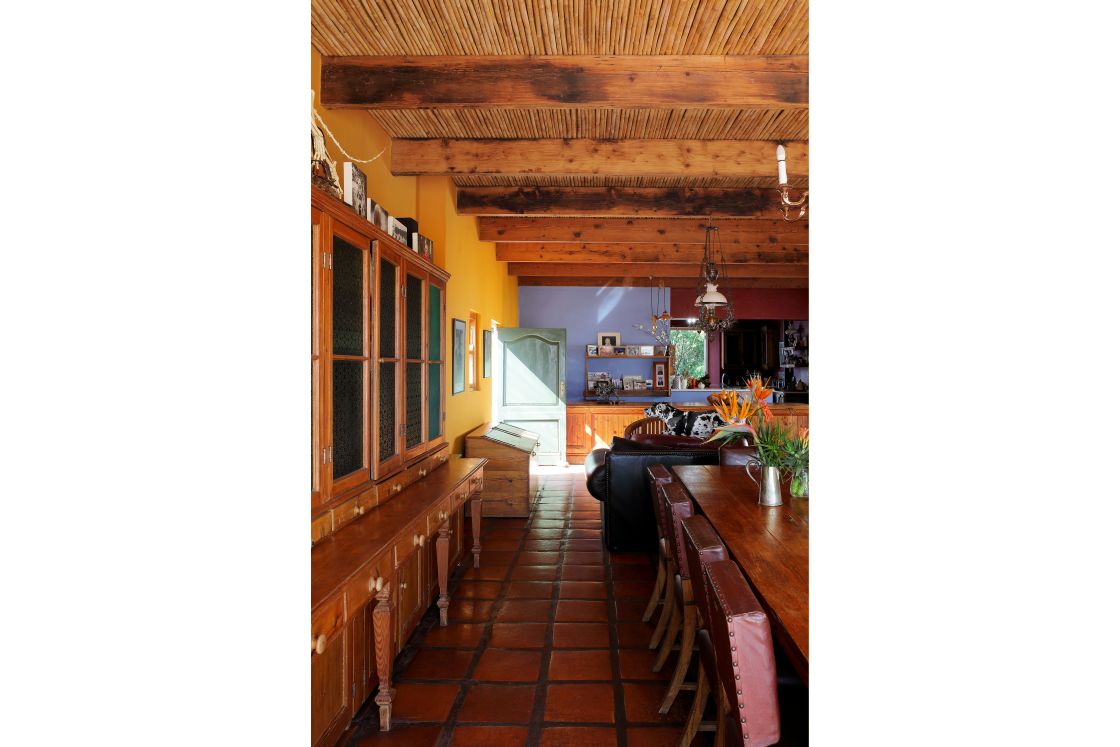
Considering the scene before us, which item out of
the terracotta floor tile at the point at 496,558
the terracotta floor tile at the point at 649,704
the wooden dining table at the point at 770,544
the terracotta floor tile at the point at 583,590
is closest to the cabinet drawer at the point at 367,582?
the terracotta floor tile at the point at 649,704

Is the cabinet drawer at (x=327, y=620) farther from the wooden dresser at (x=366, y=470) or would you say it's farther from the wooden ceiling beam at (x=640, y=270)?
the wooden ceiling beam at (x=640, y=270)

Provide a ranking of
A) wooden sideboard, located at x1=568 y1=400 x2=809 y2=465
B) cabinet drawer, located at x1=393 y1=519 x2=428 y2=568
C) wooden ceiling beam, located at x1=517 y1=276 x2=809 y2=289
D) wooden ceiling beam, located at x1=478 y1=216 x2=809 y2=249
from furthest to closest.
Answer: wooden ceiling beam, located at x1=517 y1=276 x2=809 y2=289 < wooden sideboard, located at x1=568 y1=400 x2=809 y2=465 < wooden ceiling beam, located at x1=478 y1=216 x2=809 y2=249 < cabinet drawer, located at x1=393 y1=519 x2=428 y2=568

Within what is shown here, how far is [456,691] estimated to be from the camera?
8.72ft

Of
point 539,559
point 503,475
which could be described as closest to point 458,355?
point 503,475

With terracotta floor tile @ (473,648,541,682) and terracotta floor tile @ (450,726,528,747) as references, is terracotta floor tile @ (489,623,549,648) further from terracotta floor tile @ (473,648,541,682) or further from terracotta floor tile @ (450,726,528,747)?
terracotta floor tile @ (450,726,528,747)

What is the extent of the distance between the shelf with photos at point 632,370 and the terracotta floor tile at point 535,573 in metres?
6.15

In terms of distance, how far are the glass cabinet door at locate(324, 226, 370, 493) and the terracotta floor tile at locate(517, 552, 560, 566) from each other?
6.90ft

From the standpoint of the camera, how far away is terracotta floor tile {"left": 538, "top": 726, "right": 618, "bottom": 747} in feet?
7.45

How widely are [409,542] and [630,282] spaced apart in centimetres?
840

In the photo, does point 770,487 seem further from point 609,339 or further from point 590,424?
point 609,339

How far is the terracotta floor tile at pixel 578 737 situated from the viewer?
2270 millimetres

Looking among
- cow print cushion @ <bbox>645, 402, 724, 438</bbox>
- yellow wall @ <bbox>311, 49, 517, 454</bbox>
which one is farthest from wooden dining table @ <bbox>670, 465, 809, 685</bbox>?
cow print cushion @ <bbox>645, 402, 724, 438</bbox>

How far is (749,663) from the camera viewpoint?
4.40 ft
